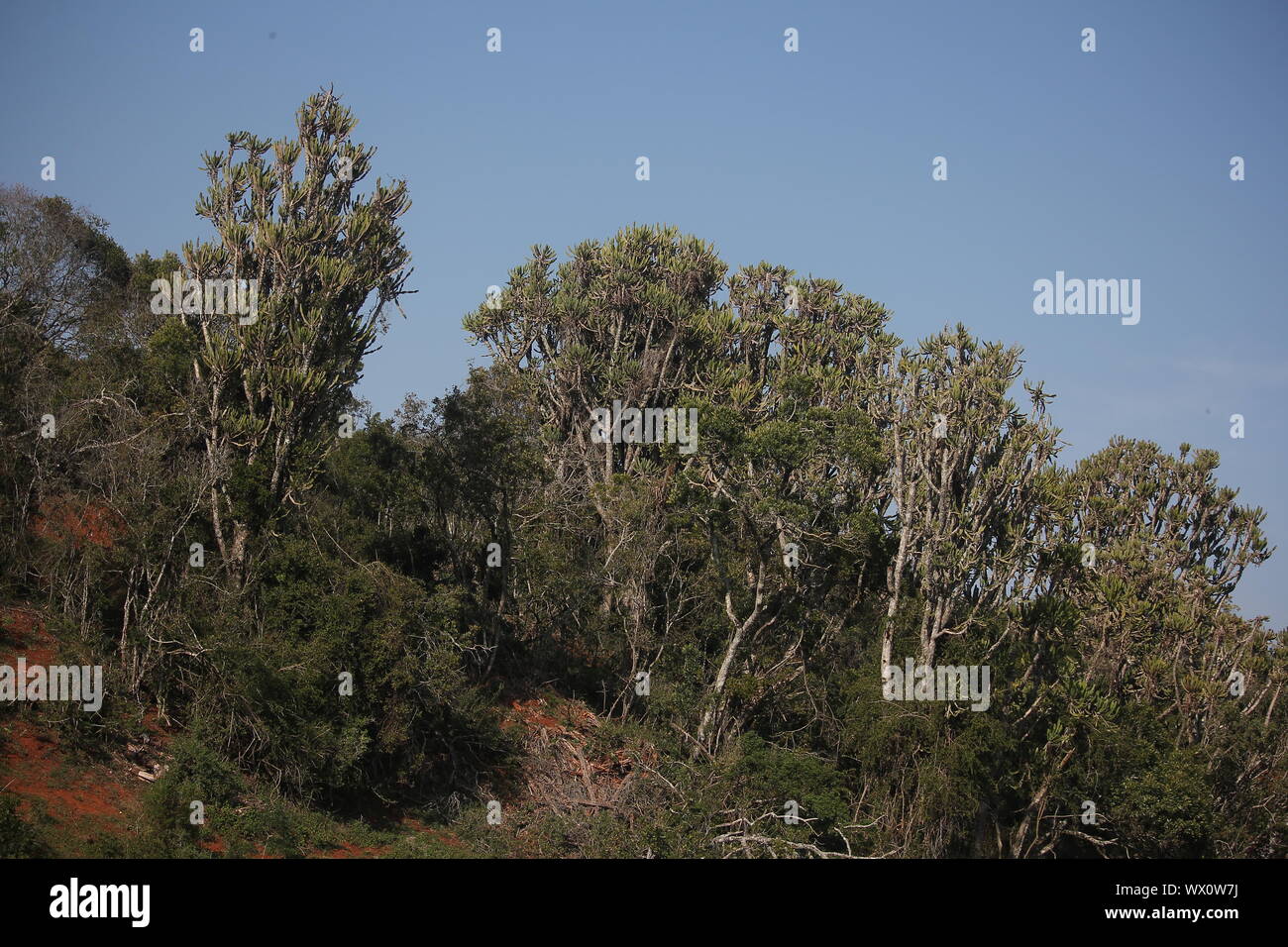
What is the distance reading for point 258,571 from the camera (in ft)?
79.4

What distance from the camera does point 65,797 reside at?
19609 mm

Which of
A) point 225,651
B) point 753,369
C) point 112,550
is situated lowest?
point 225,651

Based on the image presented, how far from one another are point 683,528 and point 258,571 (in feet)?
35.3

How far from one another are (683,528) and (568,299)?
10.5 metres

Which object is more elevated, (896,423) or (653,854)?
(896,423)

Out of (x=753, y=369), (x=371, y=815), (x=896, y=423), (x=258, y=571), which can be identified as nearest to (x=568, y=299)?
(x=753, y=369)

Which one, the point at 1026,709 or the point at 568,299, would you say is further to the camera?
the point at 568,299

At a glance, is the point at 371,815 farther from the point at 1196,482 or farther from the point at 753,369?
the point at 1196,482

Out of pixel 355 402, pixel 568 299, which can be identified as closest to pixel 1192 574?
pixel 568 299

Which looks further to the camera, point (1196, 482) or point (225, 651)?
point (1196, 482)

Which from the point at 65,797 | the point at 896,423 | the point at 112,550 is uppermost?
the point at 896,423

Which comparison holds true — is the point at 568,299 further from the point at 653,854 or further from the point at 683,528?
the point at 653,854
